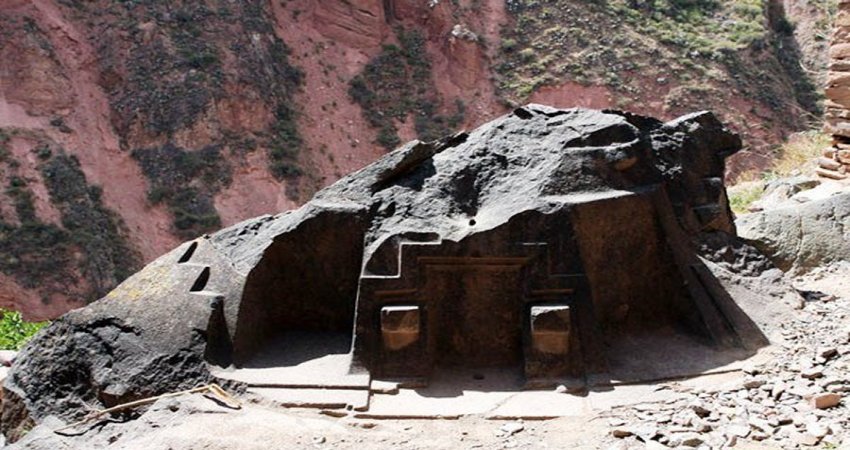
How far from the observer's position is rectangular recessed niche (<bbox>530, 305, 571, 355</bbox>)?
479 cm

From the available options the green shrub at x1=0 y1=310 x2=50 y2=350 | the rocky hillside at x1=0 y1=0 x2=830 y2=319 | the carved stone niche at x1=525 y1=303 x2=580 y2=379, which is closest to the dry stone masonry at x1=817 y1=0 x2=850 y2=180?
the carved stone niche at x1=525 y1=303 x2=580 y2=379

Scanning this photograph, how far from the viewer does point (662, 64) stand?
29734mm

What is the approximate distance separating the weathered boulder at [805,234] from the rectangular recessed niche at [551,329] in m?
2.59

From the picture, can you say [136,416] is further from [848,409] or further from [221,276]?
[848,409]

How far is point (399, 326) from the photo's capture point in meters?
4.85

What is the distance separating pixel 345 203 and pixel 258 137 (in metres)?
21.0

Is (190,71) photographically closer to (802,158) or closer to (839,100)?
(802,158)

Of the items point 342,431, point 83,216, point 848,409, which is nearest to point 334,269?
point 342,431

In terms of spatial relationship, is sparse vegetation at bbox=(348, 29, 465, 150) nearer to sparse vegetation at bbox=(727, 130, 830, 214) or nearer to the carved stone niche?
sparse vegetation at bbox=(727, 130, 830, 214)

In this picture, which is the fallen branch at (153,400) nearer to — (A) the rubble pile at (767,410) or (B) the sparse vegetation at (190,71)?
(A) the rubble pile at (767,410)

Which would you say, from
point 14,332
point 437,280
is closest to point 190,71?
point 14,332

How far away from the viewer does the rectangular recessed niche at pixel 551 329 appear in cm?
479

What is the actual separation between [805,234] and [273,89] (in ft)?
72.5

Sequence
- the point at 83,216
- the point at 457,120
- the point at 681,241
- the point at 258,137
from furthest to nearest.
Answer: the point at 457,120 → the point at 258,137 → the point at 83,216 → the point at 681,241
